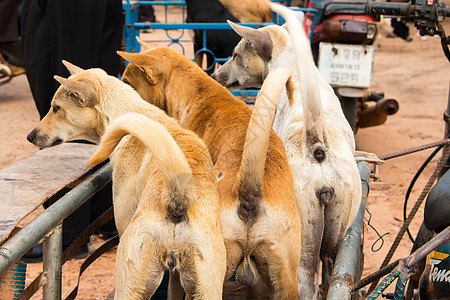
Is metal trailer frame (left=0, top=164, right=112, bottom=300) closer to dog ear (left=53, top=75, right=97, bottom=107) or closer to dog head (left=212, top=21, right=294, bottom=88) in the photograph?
dog ear (left=53, top=75, right=97, bottom=107)

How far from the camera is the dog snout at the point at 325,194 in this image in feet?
7.98

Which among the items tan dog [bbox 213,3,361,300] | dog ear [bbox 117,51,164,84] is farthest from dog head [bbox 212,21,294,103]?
tan dog [bbox 213,3,361,300]

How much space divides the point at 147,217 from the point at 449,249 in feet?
3.84

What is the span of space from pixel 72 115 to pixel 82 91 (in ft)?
0.65

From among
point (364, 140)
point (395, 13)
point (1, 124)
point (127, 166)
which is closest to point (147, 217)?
point (127, 166)

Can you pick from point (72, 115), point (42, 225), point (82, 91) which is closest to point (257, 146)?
point (42, 225)

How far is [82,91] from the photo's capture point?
2881 mm

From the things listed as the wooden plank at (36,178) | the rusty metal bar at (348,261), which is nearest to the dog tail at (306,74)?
the rusty metal bar at (348,261)

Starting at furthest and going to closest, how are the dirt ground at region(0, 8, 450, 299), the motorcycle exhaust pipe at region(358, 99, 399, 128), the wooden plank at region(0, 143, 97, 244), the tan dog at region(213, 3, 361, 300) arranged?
1. the motorcycle exhaust pipe at region(358, 99, 399, 128)
2. the dirt ground at region(0, 8, 450, 299)
3. the tan dog at region(213, 3, 361, 300)
4. the wooden plank at region(0, 143, 97, 244)

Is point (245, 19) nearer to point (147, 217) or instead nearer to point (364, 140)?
point (364, 140)

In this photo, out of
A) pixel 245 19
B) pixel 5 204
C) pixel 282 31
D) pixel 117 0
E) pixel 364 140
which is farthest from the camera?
pixel 364 140

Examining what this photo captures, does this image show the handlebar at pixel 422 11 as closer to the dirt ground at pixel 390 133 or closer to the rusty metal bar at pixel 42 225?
the dirt ground at pixel 390 133

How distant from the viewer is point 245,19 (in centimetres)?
537

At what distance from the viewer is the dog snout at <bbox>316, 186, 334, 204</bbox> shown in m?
2.43
